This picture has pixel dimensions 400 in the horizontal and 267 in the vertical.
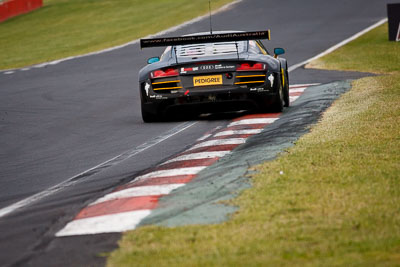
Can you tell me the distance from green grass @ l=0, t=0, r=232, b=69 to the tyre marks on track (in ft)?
59.1

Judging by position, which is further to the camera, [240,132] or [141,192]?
[240,132]

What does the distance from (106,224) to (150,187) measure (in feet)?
4.23

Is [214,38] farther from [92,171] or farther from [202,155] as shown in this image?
[92,171]

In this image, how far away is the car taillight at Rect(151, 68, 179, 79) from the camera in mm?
11742

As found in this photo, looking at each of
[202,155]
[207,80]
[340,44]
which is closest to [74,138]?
[207,80]

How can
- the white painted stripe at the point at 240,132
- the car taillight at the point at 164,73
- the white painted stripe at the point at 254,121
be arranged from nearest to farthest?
the white painted stripe at the point at 240,132
the white painted stripe at the point at 254,121
the car taillight at the point at 164,73

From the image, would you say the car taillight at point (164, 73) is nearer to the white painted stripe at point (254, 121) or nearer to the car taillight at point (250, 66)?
the car taillight at point (250, 66)

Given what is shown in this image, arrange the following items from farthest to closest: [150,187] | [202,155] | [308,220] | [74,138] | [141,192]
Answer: [74,138], [202,155], [150,187], [141,192], [308,220]

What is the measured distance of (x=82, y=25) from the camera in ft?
126

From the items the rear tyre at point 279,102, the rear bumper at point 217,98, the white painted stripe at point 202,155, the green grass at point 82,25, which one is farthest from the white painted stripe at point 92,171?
the green grass at point 82,25

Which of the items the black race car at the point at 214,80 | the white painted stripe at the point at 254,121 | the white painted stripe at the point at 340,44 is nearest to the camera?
the white painted stripe at the point at 254,121

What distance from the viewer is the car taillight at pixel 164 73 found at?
38.5ft

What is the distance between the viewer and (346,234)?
511 centimetres

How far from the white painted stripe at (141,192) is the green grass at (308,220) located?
697mm
